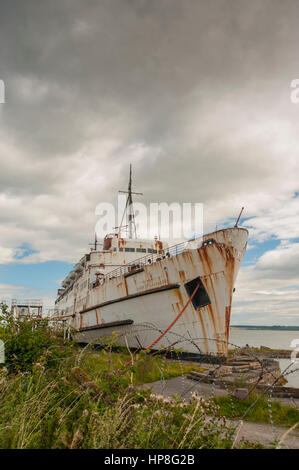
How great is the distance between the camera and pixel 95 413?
304 centimetres

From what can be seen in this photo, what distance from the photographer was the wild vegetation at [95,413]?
297 centimetres

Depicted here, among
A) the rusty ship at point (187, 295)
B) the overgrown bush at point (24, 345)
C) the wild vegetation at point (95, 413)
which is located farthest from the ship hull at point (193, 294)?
the wild vegetation at point (95, 413)

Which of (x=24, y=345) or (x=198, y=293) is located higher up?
(x=198, y=293)

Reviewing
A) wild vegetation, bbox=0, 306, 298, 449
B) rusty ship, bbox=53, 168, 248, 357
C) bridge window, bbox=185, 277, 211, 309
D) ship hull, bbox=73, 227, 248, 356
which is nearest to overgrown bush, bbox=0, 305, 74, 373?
wild vegetation, bbox=0, 306, 298, 449

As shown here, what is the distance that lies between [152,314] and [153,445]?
10.4m

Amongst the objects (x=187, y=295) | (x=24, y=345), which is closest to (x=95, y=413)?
(x=24, y=345)

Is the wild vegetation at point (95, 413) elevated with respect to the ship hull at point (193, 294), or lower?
lower

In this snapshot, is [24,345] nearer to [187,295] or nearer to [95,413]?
[95,413]

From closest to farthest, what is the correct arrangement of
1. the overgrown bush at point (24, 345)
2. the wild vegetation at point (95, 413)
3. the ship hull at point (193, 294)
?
1. the wild vegetation at point (95, 413)
2. the overgrown bush at point (24, 345)
3. the ship hull at point (193, 294)

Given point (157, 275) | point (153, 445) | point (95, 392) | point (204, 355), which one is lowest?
point (204, 355)

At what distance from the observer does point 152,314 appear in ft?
43.4

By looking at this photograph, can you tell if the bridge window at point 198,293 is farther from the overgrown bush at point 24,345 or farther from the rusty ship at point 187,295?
the overgrown bush at point 24,345

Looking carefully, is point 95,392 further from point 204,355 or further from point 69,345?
point 204,355
